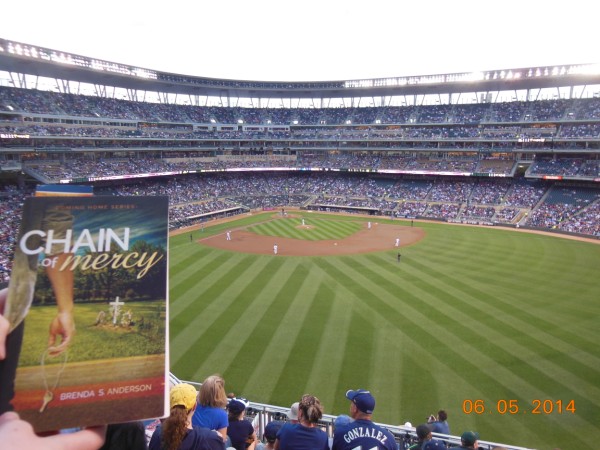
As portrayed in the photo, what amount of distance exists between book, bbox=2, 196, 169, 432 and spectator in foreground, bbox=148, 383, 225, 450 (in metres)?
1.29

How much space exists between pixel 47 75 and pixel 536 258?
72.6 meters

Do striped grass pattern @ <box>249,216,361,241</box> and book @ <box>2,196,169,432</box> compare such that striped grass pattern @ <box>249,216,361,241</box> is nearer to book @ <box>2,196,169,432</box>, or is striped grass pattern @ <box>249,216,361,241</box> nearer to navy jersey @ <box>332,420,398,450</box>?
navy jersey @ <box>332,420,398,450</box>

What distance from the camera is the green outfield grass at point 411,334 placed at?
47.7ft

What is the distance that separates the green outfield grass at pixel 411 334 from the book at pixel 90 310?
43.3 feet

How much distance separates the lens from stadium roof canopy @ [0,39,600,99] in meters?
52.0

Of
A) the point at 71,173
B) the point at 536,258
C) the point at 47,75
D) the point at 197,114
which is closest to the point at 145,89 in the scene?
the point at 197,114

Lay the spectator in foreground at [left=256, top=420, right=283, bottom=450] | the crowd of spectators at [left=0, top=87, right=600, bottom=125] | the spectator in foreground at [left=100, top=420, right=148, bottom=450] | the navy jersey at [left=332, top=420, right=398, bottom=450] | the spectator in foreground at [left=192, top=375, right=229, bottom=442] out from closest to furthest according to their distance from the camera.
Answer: the spectator in foreground at [left=100, top=420, right=148, bottom=450]
the navy jersey at [left=332, top=420, right=398, bottom=450]
the spectator in foreground at [left=192, top=375, right=229, bottom=442]
the spectator in foreground at [left=256, top=420, right=283, bottom=450]
the crowd of spectators at [left=0, top=87, right=600, bottom=125]

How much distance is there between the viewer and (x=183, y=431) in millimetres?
3693

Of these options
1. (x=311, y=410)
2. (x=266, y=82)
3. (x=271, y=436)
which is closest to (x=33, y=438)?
(x=311, y=410)

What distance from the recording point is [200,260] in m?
35.0

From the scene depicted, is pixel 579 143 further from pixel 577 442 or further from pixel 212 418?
pixel 212 418
